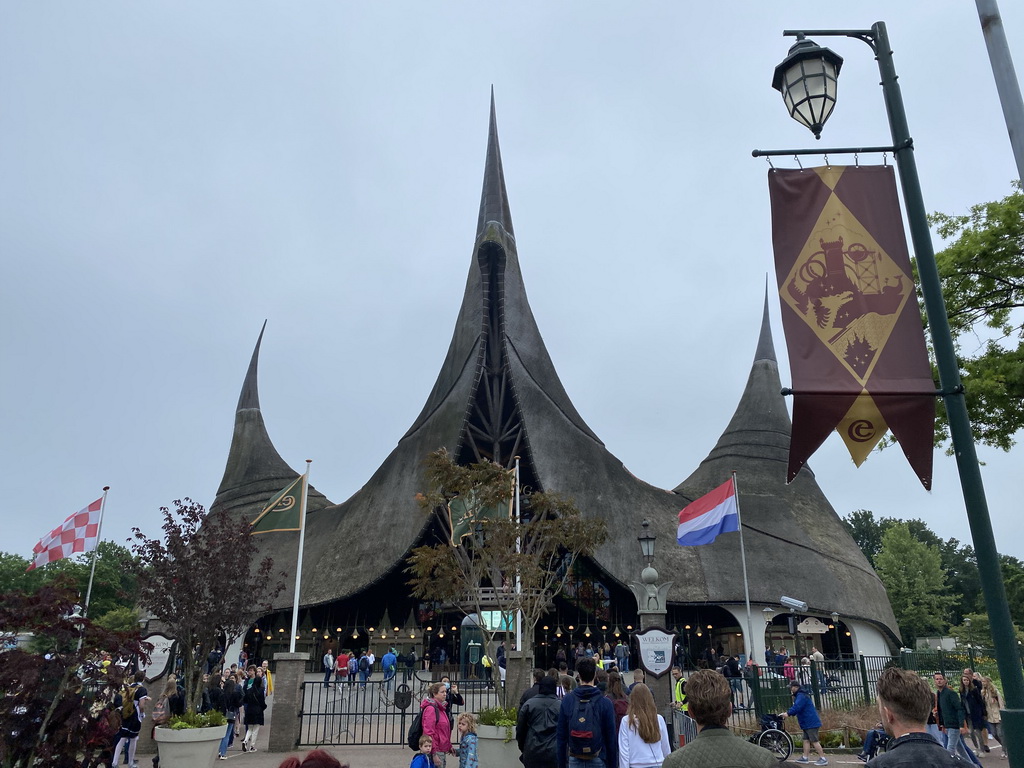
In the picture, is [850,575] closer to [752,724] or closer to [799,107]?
[752,724]

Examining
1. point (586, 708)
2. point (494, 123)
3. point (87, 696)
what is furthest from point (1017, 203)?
point (494, 123)

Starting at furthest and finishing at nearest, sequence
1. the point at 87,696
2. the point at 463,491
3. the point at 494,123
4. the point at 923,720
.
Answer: the point at 494,123
the point at 463,491
the point at 87,696
the point at 923,720

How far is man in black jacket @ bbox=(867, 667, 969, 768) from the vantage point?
305 centimetres

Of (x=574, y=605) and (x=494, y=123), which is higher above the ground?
(x=494, y=123)

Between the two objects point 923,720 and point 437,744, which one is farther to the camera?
point 437,744

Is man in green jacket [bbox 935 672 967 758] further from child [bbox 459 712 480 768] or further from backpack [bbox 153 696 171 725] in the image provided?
backpack [bbox 153 696 171 725]

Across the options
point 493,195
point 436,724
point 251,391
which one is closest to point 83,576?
point 251,391

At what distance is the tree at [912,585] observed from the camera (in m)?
63.2

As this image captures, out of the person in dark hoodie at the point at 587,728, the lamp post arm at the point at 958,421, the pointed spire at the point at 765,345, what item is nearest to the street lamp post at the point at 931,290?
the lamp post arm at the point at 958,421

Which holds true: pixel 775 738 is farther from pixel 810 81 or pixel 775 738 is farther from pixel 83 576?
pixel 83 576

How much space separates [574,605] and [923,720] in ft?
110

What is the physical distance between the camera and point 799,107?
618 centimetres

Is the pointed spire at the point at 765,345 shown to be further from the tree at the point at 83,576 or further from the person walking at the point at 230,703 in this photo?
the tree at the point at 83,576

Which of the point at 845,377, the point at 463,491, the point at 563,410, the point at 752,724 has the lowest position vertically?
the point at 752,724
